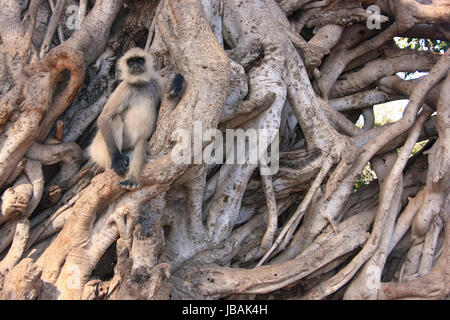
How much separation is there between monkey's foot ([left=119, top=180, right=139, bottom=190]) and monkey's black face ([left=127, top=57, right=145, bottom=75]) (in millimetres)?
940

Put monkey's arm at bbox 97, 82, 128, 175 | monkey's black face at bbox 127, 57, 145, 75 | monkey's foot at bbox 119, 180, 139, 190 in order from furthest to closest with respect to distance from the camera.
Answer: monkey's black face at bbox 127, 57, 145, 75, monkey's arm at bbox 97, 82, 128, 175, monkey's foot at bbox 119, 180, 139, 190

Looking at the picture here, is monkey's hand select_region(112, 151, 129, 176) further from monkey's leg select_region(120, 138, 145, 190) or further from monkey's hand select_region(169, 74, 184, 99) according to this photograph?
monkey's hand select_region(169, 74, 184, 99)

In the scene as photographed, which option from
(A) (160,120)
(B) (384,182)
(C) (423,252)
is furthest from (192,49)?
(C) (423,252)

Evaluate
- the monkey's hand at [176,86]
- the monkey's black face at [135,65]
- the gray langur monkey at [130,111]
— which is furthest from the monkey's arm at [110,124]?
the monkey's hand at [176,86]

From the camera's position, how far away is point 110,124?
10.8ft

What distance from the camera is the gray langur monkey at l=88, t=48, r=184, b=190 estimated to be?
3213 millimetres

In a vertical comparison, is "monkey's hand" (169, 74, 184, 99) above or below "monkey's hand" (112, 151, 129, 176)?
above

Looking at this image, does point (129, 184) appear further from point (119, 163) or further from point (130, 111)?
point (130, 111)

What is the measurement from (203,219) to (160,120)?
793 mm

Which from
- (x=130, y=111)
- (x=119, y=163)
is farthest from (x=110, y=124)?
(x=119, y=163)

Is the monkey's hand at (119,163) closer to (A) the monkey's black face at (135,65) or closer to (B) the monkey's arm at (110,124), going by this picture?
(B) the monkey's arm at (110,124)

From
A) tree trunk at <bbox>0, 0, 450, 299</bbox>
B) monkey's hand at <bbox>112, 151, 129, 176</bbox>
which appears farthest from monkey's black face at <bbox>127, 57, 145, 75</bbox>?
monkey's hand at <bbox>112, 151, 129, 176</bbox>

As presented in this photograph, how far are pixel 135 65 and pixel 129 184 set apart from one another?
992 millimetres
